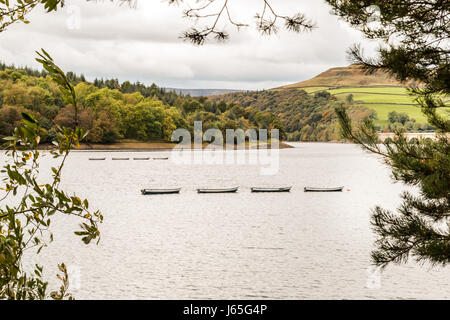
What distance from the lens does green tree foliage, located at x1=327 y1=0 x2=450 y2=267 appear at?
7480 millimetres

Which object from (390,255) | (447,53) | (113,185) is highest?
(447,53)

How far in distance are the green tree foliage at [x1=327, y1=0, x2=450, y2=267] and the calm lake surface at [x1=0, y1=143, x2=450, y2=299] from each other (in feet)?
2.55

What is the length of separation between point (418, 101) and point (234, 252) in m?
13.3

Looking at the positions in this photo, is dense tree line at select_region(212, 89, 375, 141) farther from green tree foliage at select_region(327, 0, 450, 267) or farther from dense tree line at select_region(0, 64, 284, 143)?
green tree foliage at select_region(327, 0, 450, 267)

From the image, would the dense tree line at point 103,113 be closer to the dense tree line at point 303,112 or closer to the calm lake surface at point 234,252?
the dense tree line at point 303,112

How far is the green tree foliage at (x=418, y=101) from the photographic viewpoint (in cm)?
748

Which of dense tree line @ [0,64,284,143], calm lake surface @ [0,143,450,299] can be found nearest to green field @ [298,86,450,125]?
dense tree line @ [0,64,284,143]

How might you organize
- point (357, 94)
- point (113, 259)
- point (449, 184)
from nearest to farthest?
point (449, 184)
point (113, 259)
point (357, 94)

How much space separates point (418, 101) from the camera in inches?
314
